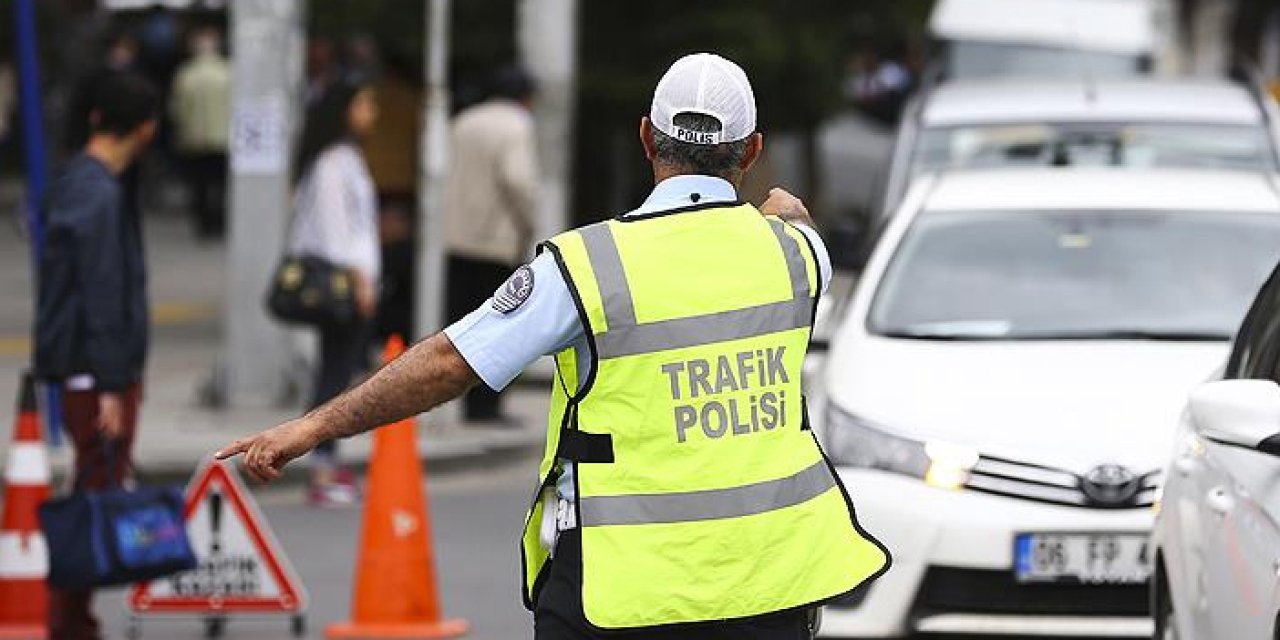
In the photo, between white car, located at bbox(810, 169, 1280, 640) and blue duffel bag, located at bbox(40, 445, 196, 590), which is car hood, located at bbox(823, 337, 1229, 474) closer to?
white car, located at bbox(810, 169, 1280, 640)

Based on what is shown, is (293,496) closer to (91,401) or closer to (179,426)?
(179,426)

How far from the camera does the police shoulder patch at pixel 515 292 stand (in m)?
4.99

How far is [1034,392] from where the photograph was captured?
27.4 feet

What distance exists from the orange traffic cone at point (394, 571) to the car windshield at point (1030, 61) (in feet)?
47.7

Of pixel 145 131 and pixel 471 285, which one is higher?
pixel 145 131

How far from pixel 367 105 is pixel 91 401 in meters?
3.90

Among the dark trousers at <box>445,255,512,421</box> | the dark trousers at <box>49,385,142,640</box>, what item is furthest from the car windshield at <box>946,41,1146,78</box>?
the dark trousers at <box>49,385,142,640</box>

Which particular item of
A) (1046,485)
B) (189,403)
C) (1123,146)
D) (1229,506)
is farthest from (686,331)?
(189,403)

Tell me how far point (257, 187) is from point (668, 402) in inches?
414

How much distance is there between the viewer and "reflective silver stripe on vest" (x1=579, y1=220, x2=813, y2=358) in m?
4.98

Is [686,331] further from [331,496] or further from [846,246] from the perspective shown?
[331,496]

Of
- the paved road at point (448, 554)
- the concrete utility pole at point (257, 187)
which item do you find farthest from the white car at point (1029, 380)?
the concrete utility pole at point (257, 187)

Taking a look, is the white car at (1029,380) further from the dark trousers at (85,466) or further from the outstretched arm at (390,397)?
the outstretched arm at (390,397)

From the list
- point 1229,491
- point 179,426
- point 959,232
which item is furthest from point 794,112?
point 1229,491
